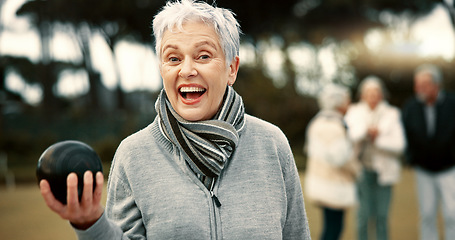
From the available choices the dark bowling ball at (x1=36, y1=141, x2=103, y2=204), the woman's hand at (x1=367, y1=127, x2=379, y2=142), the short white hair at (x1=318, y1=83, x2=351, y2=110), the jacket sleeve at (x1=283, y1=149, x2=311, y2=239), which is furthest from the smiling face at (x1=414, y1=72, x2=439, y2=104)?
the dark bowling ball at (x1=36, y1=141, x2=103, y2=204)

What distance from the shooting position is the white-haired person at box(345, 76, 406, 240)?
5.04 m

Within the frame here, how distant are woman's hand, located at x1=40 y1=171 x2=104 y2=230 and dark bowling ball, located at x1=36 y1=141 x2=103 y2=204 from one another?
0.05ft

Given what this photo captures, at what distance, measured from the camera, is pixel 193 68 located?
1621 millimetres

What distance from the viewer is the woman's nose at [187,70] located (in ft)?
5.25

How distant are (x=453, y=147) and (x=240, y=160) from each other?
394 cm

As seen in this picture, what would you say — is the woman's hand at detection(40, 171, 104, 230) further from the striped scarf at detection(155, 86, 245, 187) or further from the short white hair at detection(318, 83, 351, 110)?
the short white hair at detection(318, 83, 351, 110)

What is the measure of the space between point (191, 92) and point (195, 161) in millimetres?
248

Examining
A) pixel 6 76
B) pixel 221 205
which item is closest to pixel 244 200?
pixel 221 205

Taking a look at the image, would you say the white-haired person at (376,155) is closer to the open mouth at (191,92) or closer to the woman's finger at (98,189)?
the open mouth at (191,92)

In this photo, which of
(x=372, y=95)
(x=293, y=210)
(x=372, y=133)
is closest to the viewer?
(x=293, y=210)

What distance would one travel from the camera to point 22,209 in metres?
A: 9.19

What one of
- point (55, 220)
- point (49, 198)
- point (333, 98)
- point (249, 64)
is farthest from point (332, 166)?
point (249, 64)

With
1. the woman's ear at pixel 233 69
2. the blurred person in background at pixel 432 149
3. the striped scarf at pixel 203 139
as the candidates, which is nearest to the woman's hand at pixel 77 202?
the striped scarf at pixel 203 139

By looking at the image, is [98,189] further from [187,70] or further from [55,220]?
[55,220]
